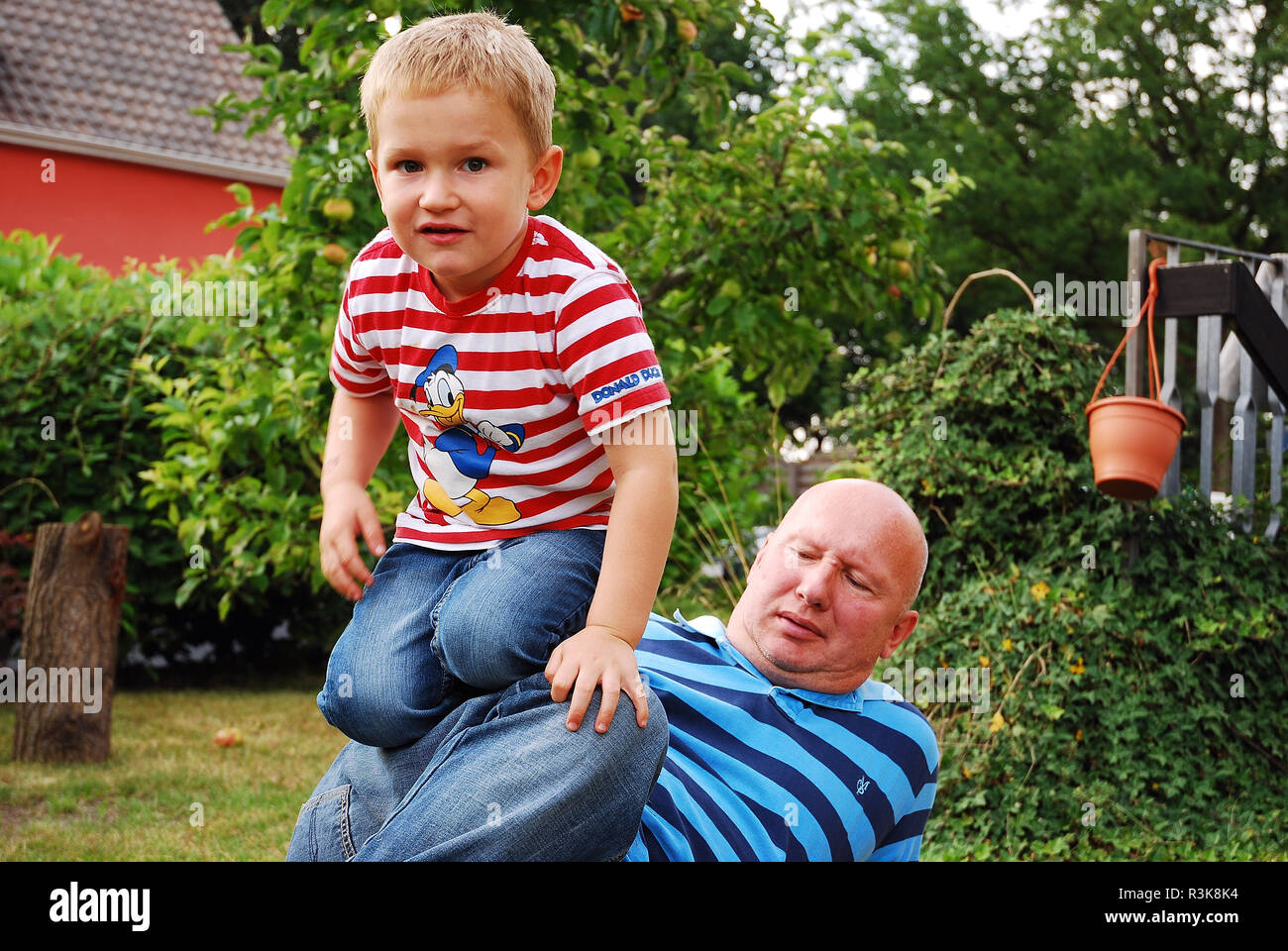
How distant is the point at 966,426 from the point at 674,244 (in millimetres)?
1390

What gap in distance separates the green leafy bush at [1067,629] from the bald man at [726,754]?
183cm

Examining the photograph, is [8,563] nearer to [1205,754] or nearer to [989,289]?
[1205,754]

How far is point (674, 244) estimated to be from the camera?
16.3 feet

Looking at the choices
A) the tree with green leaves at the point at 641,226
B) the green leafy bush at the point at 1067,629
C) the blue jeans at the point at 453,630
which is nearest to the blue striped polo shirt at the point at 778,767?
the blue jeans at the point at 453,630

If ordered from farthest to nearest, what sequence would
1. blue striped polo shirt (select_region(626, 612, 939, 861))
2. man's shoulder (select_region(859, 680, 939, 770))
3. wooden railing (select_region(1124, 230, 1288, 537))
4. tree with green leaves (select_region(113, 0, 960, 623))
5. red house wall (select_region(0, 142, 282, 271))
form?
red house wall (select_region(0, 142, 282, 271)), wooden railing (select_region(1124, 230, 1288, 537)), tree with green leaves (select_region(113, 0, 960, 623)), man's shoulder (select_region(859, 680, 939, 770)), blue striped polo shirt (select_region(626, 612, 939, 861))

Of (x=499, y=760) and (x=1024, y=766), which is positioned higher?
(x=499, y=760)

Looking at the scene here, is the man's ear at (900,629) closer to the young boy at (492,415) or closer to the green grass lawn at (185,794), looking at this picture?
the young boy at (492,415)

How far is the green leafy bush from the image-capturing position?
12.8ft

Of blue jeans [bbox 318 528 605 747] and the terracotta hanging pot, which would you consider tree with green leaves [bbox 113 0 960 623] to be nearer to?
the terracotta hanging pot

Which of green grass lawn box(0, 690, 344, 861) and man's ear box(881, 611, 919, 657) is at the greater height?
man's ear box(881, 611, 919, 657)

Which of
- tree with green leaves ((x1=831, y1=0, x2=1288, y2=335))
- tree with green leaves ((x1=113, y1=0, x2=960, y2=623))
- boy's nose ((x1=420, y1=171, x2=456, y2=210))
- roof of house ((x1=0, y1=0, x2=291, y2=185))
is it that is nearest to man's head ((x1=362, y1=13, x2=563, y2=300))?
boy's nose ((x1=420, y1=171, x2=456, y2=210))

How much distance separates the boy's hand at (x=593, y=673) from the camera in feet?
5.01

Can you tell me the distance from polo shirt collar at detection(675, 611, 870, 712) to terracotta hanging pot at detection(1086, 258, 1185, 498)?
1.97 meters
